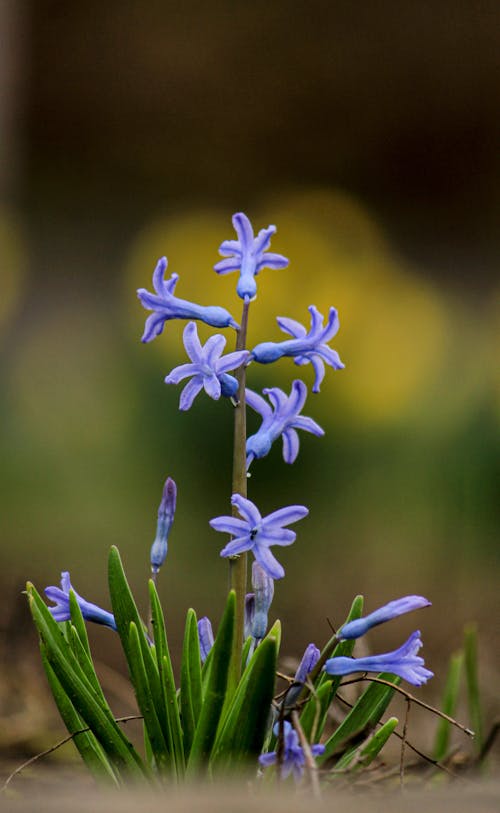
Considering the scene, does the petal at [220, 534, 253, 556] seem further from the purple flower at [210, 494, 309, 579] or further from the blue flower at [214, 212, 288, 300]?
the blue flower at [214, 212, 288, 300]

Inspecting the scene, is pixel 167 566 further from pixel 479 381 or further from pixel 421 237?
pixel 421 237

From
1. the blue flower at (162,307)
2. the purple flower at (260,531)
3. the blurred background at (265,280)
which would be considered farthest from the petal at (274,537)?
the blurred background at (265,280)

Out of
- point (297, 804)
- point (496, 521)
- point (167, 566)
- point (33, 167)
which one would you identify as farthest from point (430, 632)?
point (33, 167)

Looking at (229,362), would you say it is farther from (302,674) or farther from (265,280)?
(265,280)

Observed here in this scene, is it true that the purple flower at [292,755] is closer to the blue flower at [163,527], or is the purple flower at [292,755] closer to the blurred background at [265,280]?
the blue flower at [163,527]

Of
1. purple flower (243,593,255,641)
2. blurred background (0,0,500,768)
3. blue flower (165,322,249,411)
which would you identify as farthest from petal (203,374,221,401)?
blurred background (0,0,500,768)

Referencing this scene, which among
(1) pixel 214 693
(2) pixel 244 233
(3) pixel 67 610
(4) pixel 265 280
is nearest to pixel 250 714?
(1) pixel 214 693

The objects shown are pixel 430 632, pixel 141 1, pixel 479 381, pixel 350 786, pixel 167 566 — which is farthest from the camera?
pixel 141 1

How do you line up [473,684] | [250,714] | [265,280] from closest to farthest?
[250,714] < [473,684] < [265,280]
